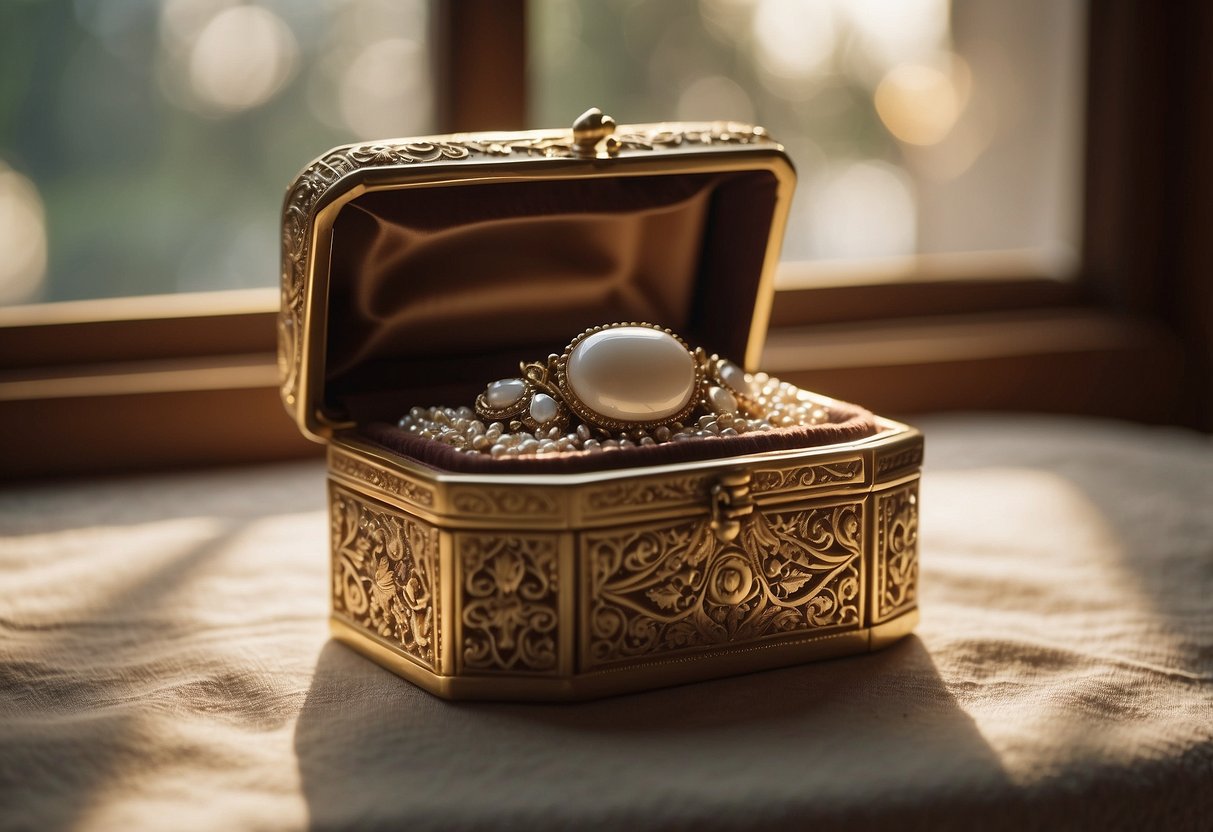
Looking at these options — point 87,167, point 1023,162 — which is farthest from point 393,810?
point 1023,162

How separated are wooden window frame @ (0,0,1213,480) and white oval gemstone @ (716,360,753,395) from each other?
77cm

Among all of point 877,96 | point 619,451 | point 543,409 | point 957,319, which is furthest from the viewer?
point 877,96

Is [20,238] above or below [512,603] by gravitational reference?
above

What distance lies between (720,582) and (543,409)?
0.24 m

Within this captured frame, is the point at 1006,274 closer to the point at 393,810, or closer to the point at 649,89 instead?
the point at 649,89

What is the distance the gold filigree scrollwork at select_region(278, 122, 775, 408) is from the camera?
1.20 metres

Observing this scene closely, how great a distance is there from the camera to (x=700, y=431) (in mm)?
1229

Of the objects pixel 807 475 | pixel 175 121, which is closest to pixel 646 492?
pixel 807 475

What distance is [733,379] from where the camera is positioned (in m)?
1.33

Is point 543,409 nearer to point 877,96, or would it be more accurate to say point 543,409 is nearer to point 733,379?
point 733,379

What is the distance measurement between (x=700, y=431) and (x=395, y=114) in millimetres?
1035

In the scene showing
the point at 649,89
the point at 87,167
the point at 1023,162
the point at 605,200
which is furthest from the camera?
the point at 1023,162

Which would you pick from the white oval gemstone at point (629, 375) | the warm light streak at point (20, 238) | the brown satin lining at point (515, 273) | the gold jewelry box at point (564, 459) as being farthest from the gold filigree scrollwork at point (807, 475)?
the warm light streak at point (20, 238)

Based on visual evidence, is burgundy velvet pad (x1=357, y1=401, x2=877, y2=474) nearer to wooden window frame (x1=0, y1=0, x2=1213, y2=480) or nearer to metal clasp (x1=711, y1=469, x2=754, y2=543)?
metal clasp (x1=711, y1=469, x2=754, y2=543)
